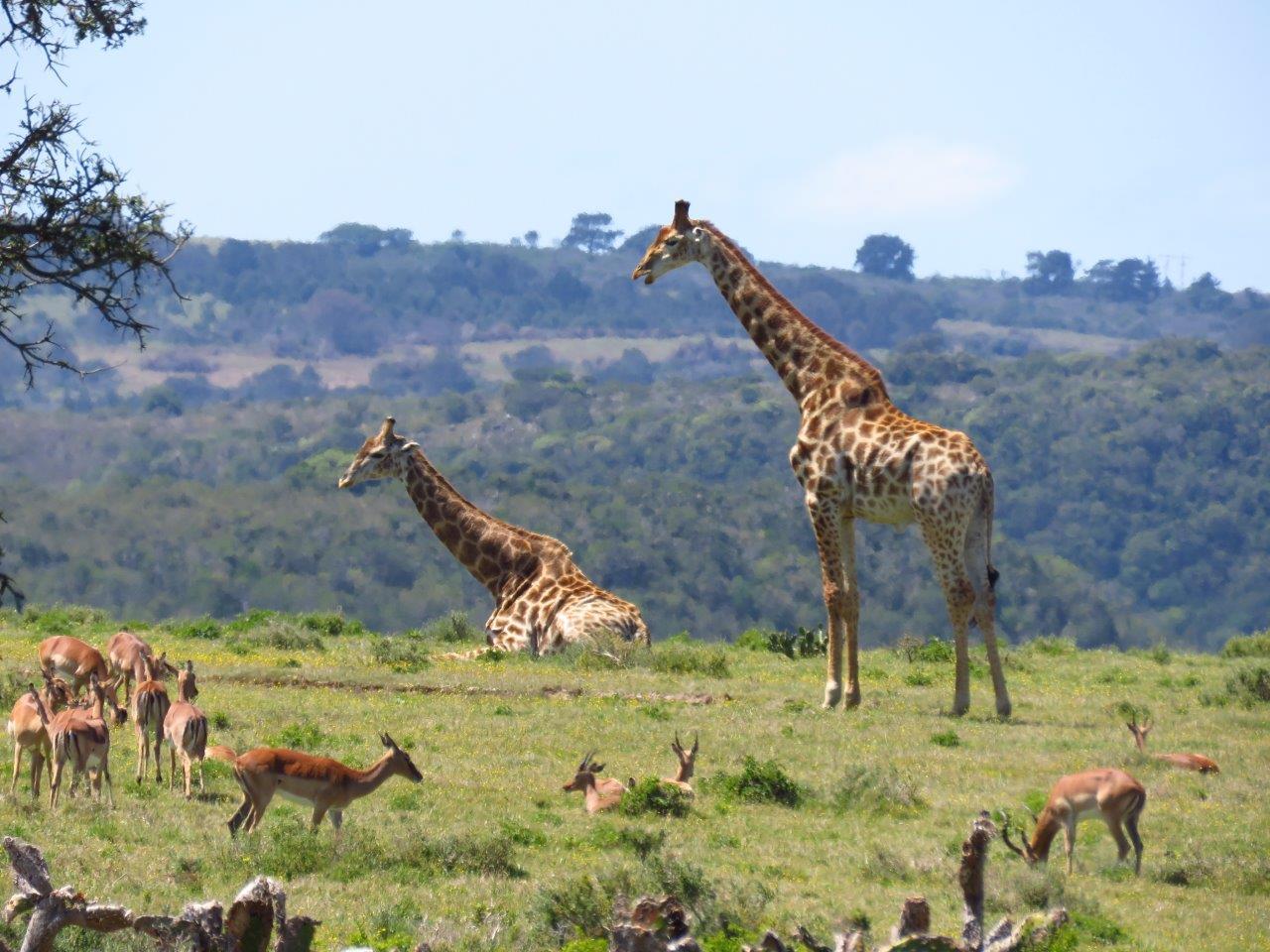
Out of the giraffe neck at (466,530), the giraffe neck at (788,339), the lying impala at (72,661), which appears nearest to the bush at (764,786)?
the lying impala at (72,661)

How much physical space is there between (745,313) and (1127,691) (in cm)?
544

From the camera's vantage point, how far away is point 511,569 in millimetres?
24766

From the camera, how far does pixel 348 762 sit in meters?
14.2

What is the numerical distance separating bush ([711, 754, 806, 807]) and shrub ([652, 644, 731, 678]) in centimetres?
698

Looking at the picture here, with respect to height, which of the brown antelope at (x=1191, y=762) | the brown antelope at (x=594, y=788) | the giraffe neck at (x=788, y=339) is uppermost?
the giraffe neck at (x=788, y=339)

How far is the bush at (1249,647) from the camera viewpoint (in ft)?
83.5

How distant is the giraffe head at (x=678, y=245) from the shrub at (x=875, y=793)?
7972 millimetres

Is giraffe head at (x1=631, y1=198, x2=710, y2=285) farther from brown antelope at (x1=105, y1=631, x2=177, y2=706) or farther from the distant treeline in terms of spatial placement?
the distant treeline

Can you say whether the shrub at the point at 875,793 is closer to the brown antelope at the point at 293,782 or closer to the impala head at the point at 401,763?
the impala head at the point at 401,763

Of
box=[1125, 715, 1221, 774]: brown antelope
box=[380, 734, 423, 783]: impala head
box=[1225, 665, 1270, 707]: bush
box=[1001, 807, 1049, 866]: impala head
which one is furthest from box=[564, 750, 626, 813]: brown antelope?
box=[1225, 665, 1270, 707]: bush

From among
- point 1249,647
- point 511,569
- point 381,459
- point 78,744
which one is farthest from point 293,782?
point 1249,647

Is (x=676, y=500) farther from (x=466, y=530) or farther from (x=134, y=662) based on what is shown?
(x=134, y=662)

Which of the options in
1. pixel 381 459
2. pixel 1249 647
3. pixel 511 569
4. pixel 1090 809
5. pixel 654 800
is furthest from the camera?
pixel 1249 647

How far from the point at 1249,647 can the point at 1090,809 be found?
49.3 feet
